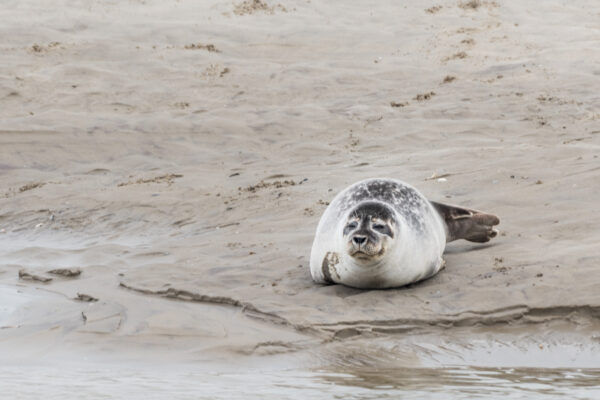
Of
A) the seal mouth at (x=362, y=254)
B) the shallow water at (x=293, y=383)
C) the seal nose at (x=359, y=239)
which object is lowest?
the shallow water at (x=293, y=383)

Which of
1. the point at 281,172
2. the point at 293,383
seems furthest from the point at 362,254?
the point at 281,172

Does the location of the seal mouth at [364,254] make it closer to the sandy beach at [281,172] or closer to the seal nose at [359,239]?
the seal nose at [359,239]

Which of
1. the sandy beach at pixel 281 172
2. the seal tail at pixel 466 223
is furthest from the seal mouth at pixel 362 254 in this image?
the seal tail at pixel 466 223

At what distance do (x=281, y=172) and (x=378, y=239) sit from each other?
4.16 meters

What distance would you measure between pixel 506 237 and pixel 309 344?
2109 mm

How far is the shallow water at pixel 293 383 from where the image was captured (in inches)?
175

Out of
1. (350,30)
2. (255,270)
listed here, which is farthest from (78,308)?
(350,30)

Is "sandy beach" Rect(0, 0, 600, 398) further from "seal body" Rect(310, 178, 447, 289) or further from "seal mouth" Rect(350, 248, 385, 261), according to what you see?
"seal mouth" Rect(350, 248, 385, 261)

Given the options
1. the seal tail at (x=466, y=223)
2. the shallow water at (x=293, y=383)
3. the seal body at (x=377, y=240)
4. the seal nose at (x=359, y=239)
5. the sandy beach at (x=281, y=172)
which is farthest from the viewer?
the seal tail at (x=466, y=223)

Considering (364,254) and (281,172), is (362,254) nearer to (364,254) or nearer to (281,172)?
(364,254)

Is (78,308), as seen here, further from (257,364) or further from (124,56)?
(124,56)

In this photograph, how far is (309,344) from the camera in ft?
17.1

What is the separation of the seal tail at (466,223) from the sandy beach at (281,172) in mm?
110

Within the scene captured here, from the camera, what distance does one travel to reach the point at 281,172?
9711 millimetres
